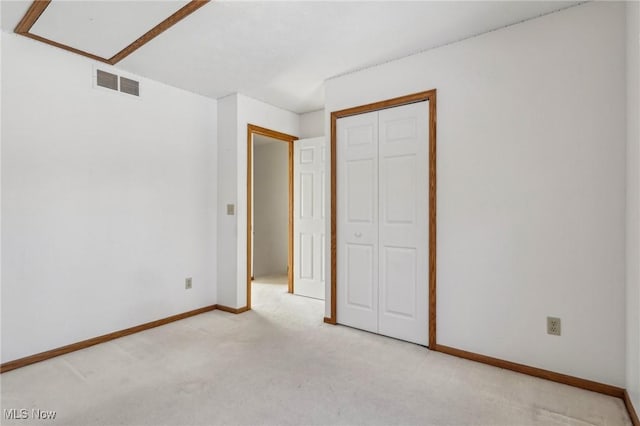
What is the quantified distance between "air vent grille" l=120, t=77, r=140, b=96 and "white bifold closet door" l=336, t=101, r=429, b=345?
1.98 metres

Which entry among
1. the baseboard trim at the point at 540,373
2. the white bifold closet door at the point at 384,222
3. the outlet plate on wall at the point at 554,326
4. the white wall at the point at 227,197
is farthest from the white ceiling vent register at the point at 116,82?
the outlet plate on wall at the point at 554,326

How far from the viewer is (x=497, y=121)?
8.09 ft

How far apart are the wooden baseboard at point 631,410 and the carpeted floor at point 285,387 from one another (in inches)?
1.7

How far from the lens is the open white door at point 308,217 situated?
436 cm

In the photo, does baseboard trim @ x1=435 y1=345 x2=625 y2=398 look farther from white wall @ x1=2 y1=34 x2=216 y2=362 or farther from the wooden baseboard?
white wall @ x1=2 y1=34 x2=216 y2=362

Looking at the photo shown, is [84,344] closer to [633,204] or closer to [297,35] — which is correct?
[297,35]

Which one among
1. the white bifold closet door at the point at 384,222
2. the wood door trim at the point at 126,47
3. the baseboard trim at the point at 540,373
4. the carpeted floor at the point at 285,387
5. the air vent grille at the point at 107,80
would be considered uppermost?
the wood door trim at the point at 126,47

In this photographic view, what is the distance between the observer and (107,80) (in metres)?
2.95

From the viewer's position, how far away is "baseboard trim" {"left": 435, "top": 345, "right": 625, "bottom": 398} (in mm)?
2078

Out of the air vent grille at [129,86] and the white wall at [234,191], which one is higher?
the air vent grille at [129,86]

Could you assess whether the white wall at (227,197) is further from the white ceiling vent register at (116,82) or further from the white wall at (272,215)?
the white wall at (272,215)

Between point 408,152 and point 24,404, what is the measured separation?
3.18m

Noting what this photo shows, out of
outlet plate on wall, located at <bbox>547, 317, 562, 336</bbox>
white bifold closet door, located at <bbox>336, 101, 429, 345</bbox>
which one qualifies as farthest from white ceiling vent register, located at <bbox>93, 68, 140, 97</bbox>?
outlet plate on wall, located at <bbox>547, 317, 562, 336</bbox>

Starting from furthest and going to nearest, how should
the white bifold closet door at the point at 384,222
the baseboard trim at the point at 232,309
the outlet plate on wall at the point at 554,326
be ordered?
the baseboard trim at the point at 232,309
the white bifold closet door at the point at 384,222
the outlet plate on wall at the point at 554,326
